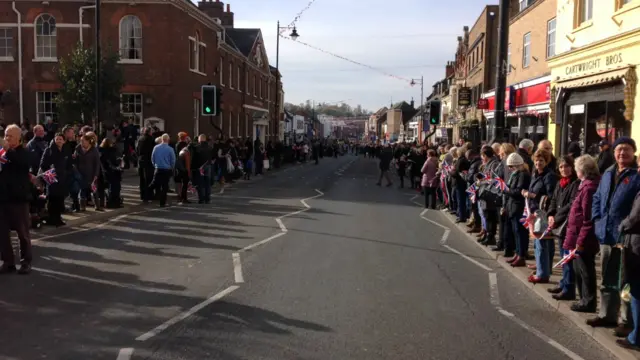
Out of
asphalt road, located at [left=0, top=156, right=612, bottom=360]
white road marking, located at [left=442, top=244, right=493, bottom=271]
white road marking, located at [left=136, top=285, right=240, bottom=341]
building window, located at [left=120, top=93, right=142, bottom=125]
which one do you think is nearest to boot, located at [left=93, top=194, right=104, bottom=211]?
asphalt road, located at [left=0, top=156, right=612, bottom=360]

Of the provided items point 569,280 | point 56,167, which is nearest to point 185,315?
point 569,280

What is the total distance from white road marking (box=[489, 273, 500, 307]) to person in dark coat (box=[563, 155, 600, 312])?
0.88 metres

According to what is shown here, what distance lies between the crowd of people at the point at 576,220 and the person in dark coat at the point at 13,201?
6.79m

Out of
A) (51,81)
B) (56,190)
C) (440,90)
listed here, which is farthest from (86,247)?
(440,90)

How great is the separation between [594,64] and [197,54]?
77.8 feet

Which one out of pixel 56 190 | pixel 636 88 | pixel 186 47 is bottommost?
pixel 56 190

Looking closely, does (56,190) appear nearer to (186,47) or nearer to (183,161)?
(183,161)

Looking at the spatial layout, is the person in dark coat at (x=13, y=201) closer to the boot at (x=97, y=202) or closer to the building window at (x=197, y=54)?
the boot at (x=97, y=202)

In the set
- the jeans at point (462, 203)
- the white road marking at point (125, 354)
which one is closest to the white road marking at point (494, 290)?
the white road marking at point (125, 354)

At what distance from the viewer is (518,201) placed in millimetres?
9133

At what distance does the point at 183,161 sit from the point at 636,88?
11149mm

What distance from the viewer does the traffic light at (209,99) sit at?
20766mm

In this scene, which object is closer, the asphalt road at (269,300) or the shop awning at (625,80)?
the asphalt road at (269,300)

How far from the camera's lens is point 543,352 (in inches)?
218
